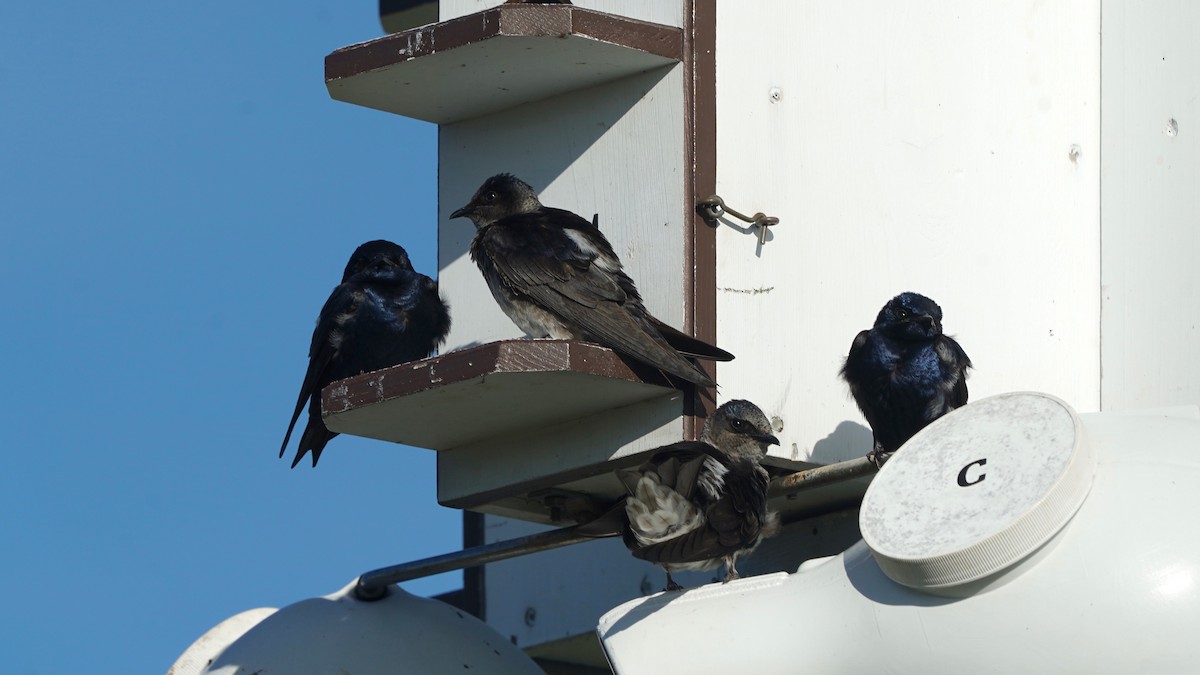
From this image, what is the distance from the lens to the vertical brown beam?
529 centimetres

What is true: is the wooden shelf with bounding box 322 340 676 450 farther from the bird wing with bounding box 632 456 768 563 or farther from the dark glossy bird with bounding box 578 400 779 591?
the bird wing with bounding box 632 456 768 563

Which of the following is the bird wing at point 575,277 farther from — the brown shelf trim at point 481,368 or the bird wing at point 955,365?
the bird wing at point 955,365

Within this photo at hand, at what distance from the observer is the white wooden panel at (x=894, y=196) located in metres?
5.46

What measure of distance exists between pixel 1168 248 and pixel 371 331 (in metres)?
2.21

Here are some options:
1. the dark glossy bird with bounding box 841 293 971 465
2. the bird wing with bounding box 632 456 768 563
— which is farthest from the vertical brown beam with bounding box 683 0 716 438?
the dark glossy bird with bounding box 841 293 971 465

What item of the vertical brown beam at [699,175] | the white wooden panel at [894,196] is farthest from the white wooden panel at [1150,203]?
the vertical brown beam at [699,175]

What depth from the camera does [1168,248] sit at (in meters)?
5.62

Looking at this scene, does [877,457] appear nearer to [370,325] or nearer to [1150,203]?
[1150,203]

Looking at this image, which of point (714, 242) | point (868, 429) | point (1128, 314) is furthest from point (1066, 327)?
point (714, 242)

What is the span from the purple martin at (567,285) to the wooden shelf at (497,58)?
0.29 meters

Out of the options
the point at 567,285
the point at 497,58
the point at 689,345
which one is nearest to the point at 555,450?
the point at 567,285

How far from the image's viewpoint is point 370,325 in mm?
6203

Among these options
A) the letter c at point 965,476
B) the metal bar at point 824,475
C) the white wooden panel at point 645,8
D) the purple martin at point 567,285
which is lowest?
the metal bar at point 824,475

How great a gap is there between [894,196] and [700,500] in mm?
1088
